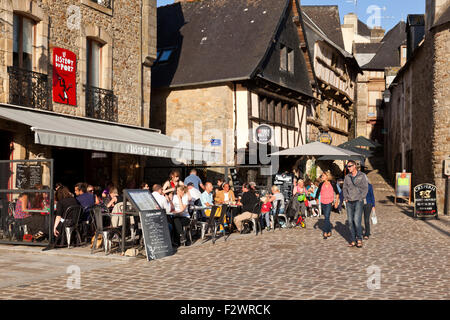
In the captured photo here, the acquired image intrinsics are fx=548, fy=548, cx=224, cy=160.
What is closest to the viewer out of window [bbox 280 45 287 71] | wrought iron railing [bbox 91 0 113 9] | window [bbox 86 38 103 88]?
window [bbox 86 38 103 88]

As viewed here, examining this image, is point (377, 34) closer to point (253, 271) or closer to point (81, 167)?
point (81, 167)

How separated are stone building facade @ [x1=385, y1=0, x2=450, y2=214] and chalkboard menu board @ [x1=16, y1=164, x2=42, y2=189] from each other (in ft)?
49.5

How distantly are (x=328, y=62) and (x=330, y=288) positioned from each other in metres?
26.2

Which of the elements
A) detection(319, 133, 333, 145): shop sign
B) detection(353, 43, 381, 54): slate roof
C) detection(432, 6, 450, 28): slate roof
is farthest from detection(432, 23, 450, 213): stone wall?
detection(353, 43, 381, 54): slate roof

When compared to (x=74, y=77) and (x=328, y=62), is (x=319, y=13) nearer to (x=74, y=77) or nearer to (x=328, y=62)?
(x=328, y=62)

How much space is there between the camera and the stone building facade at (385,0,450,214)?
20.8m

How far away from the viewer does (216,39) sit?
22594mm

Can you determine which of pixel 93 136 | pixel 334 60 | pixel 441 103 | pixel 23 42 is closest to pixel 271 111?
pixel 441 103

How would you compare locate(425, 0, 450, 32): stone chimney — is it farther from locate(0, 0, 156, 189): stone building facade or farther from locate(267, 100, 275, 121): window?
locate(0, 0, 156, 189): stone building facade

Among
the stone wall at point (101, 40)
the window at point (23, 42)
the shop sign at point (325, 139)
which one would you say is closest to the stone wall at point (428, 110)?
the shop sign at point (325, 139)

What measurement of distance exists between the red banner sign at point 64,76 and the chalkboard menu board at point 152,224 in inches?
208

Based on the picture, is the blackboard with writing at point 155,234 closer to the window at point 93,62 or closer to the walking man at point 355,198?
the walking man at point 355,198

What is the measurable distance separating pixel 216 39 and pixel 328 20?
61.0 ft

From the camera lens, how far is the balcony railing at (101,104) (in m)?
15.0
